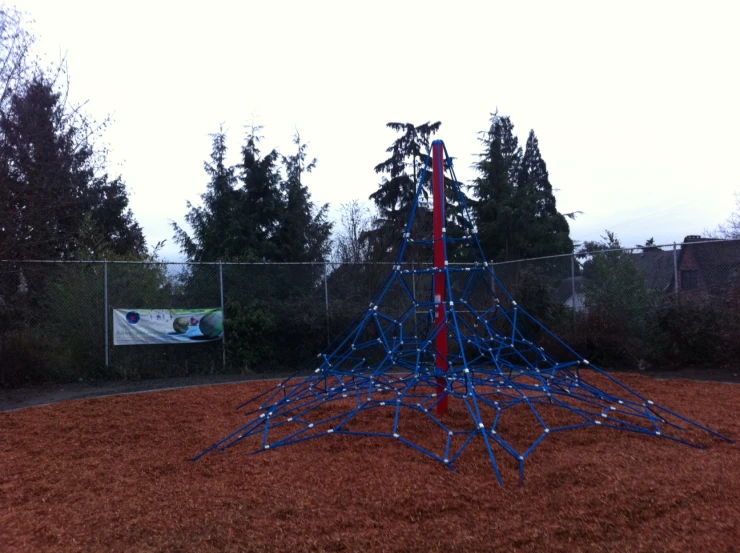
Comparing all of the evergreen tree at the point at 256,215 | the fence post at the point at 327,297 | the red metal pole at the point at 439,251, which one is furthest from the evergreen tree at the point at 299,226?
the red metal pole at the point at 439,251

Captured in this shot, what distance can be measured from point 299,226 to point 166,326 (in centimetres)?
1027

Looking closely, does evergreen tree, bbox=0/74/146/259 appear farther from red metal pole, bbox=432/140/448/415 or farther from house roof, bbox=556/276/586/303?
house roof, bbox=556/276/586/303

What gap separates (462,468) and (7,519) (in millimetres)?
3470

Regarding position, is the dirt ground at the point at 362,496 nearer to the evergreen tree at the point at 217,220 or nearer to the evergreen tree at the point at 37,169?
the evergreen tree at the point at 37,169

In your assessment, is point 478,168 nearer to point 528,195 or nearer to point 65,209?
point 528,195

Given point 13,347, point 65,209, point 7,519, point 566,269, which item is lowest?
point 7,519

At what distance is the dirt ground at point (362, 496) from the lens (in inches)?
Answer: 144

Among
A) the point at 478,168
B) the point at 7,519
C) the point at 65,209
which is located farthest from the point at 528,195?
the point at 7,519

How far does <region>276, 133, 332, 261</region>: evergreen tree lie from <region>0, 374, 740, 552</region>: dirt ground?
→ 48.3 ft

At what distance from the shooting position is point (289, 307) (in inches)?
504

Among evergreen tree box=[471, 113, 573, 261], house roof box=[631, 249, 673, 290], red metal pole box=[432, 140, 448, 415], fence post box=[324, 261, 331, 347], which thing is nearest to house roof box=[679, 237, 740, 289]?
house roof box=[631, 249, 673, 290]

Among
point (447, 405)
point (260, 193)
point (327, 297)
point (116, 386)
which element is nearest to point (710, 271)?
point (447, 405)

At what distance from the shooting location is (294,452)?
5.78 meters

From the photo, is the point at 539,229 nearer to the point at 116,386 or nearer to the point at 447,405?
the point at 116,386
